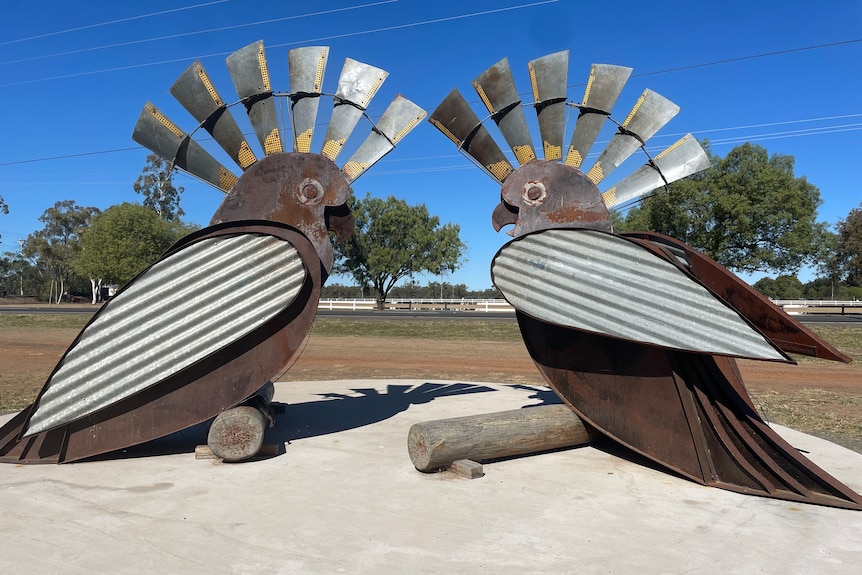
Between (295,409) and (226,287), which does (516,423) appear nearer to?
(226,287)

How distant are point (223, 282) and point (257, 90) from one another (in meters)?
2.48

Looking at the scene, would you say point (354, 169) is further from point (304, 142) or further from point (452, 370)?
point (452, 370)

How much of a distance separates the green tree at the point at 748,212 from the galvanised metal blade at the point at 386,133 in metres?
32.8

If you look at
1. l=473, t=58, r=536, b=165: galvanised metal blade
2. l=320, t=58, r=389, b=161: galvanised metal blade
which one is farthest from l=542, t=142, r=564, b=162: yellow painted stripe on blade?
l=320, t=58, r=389, b=161: galvanised metal blade

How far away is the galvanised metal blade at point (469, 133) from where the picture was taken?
761 cm

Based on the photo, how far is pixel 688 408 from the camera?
238 inches

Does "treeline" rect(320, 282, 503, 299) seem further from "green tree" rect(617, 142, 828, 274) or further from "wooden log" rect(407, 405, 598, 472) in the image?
"wooden log" rect(407, 405, 598, 472)

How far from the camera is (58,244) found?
8056 cm

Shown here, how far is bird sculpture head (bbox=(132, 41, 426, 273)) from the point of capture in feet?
23.8

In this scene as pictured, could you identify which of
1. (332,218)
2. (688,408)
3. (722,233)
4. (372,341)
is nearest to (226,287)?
(332,218)

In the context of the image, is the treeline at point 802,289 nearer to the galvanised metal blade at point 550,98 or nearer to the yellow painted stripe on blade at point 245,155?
the galvanised metal blade at point 550,98

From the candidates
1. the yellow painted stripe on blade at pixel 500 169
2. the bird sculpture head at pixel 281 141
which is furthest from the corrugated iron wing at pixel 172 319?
the yellow painted stripe on blade at pixel 500 169

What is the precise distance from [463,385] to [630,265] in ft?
22.0

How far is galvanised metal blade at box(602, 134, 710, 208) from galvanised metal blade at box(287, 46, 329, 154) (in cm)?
383
